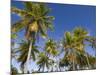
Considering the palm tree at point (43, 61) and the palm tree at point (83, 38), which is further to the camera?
the palm tree at point (83, 38)

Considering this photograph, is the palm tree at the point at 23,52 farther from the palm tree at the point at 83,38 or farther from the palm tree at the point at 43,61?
the palm tree at the point at 83,38

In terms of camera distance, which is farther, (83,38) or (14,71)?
(83,38)

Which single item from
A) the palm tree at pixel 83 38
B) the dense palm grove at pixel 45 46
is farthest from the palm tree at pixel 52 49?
the palm tree at pixel 83 38

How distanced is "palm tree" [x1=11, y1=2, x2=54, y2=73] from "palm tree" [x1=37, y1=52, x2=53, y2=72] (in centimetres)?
12

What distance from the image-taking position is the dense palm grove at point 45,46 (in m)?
1.97

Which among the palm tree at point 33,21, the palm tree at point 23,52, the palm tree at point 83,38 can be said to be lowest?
the palm tree at point 23,52

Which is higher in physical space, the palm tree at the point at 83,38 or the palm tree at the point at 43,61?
the palm tree at the point at 83,38

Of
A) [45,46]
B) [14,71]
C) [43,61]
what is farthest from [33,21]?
[14,71]

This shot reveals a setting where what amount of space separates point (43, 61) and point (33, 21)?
1.28 ft

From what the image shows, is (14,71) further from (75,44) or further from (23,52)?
(75,44)

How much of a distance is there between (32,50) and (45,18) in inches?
13.0

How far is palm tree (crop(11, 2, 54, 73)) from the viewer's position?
1.97m

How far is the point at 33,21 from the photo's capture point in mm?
2008
